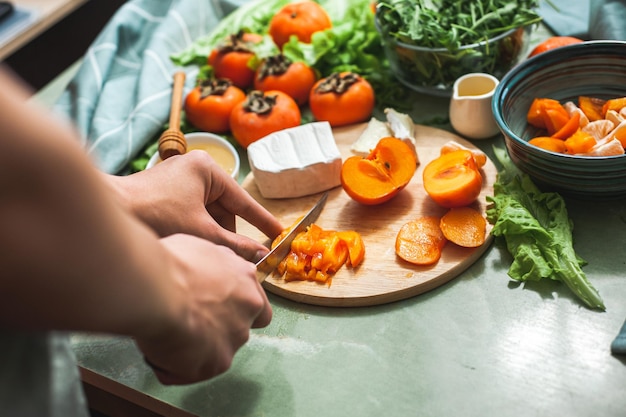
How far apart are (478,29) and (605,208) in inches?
22.9

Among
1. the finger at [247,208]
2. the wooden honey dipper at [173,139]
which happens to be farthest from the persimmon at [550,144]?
the wooden honey dipper at [173,139]

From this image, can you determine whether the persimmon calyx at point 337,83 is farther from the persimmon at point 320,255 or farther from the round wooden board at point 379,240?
the persimmon at point 320,255

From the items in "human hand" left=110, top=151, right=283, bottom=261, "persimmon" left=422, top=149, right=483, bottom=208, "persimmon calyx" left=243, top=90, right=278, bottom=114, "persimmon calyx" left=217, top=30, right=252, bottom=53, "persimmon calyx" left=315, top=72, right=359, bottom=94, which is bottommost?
"persimmon" left=422, top=149, right=483, bottom=208

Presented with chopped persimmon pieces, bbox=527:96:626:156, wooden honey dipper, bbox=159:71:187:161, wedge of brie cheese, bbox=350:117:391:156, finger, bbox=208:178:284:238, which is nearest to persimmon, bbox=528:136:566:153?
chopped persimmon pieces, bbox=527:96:626:156

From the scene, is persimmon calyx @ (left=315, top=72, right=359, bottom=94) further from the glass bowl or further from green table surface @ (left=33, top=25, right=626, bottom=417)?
green table surface @ (left=33, top=25, right=626, bottom=417)

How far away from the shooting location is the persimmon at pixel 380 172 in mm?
1331

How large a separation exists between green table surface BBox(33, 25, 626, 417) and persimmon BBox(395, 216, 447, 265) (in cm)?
7

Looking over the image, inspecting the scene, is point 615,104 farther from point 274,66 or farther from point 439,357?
point 274,66

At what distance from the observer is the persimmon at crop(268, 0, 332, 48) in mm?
1878

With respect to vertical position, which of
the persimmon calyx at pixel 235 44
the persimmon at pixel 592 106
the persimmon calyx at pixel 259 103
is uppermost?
the persimmon calyx at pixel 235 44

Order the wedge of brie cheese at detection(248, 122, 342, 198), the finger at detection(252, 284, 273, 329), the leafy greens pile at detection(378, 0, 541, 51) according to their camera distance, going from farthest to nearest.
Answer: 1. the leafy greens pile at detection(378, 0, 541, 51)
2. the wedge of brie cheese at detection(248, 122, 342, 198)
3. the finger at detection(252, 284, 273, 329)

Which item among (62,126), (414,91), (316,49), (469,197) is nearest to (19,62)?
(316,49)

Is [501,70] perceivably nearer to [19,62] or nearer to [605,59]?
[605,59]

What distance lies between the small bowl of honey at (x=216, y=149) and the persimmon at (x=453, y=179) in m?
0.51
